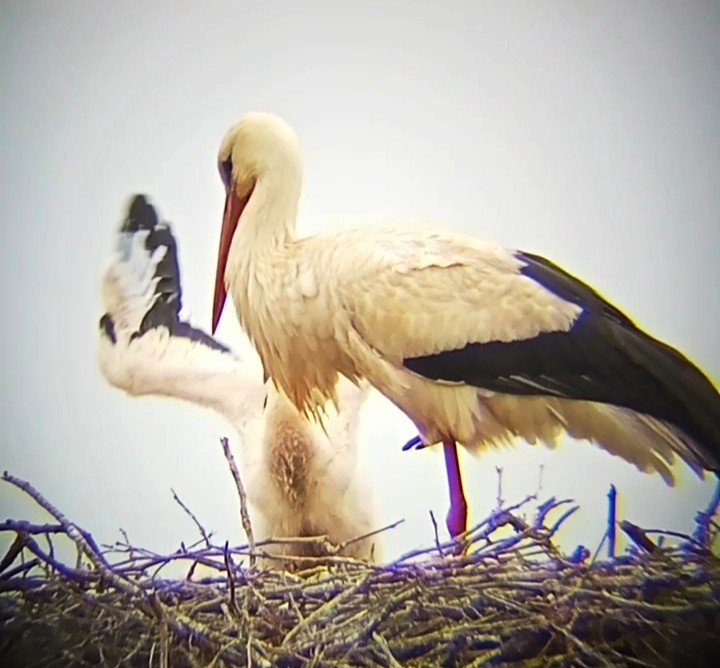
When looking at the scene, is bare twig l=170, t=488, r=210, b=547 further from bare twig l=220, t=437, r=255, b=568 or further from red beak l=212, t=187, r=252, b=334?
red beak l=212, t=187, r=252, b=334

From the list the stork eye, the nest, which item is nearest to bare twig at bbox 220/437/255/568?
the nest

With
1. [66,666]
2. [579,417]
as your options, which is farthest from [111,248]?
[579,417]

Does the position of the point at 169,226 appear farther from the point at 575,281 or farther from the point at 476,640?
the point at 476,640

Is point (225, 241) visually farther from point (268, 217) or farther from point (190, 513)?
point (190, 513)

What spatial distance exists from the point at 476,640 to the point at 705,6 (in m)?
1.04

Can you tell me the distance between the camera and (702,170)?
5.23 ft

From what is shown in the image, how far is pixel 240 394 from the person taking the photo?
1572 millimetres

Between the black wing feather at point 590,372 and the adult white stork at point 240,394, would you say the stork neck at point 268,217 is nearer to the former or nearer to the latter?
the adult white stork at point 240,394

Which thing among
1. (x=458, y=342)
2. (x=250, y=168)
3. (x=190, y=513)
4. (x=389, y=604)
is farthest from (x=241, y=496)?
(x=250, y=168)

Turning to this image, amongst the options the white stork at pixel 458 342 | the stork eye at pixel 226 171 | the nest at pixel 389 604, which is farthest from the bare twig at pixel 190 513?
the stork eye at pixel 226 171

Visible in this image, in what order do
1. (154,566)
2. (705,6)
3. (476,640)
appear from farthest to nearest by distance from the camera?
(705,6)
(154,566)
(476,640)

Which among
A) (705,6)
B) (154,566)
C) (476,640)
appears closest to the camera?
(476,640)

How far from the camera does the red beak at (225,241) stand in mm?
1576

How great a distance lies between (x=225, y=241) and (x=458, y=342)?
0.40m
